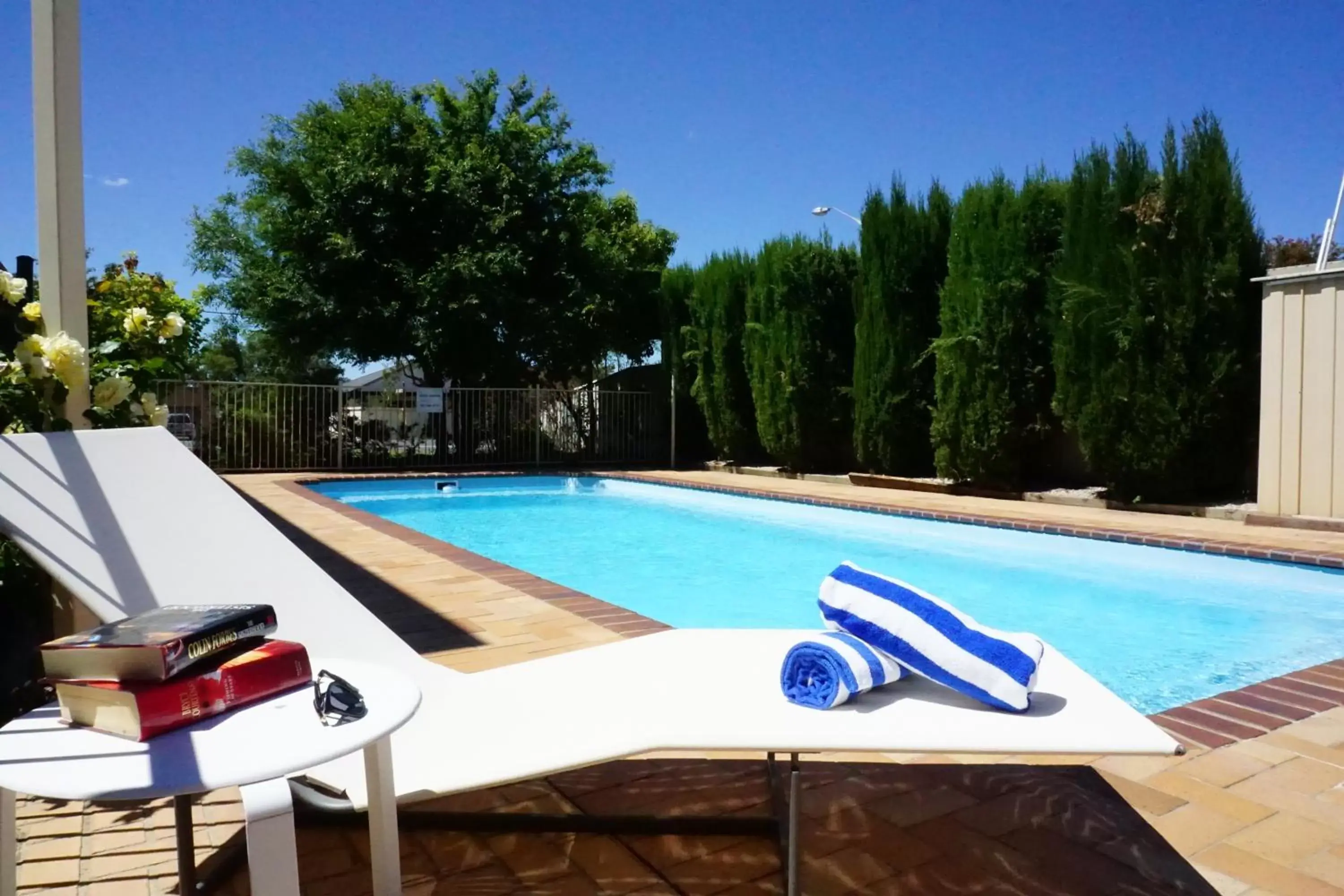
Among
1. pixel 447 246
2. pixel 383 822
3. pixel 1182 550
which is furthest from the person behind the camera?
pixel 447 246

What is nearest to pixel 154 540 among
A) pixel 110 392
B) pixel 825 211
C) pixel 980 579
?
pixel 110 392

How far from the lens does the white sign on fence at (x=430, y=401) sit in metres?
15.0

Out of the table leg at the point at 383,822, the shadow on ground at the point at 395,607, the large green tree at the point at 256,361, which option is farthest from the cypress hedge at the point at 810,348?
the table leg at the point at 383,822

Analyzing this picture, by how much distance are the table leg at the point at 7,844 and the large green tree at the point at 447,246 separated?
13.7 meters

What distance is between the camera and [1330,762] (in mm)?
2398

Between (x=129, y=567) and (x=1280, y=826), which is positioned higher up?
(x=129, y=567)

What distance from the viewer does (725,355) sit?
1471 cm

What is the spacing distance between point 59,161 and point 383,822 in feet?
7.81

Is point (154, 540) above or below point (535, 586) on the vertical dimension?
above

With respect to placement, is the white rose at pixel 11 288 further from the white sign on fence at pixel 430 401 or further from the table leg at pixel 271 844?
the white sign on fence at pixel 430 401

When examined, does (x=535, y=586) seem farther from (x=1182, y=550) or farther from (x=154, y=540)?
(x=1182, y=550)

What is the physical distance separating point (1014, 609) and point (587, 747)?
493 centimetres

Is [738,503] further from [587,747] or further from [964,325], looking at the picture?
[587,747]

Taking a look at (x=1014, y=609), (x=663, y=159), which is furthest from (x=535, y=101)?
(x=1014, y=609)
